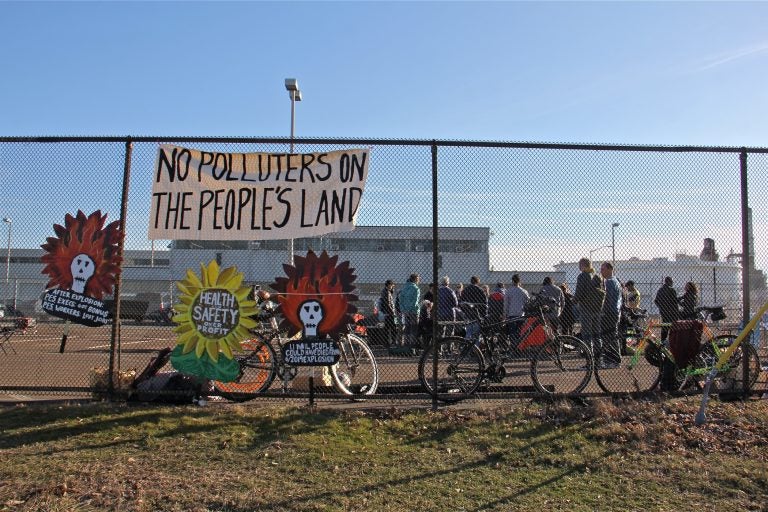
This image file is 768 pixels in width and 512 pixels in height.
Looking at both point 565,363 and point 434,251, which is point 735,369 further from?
point 434,251

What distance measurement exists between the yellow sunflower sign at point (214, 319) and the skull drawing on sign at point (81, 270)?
41.0 inches

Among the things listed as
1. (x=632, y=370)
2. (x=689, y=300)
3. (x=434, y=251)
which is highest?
(x=434, y=251)

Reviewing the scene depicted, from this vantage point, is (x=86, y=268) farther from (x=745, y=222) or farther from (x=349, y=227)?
(x=745, y=222)

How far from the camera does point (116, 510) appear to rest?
4.16 meters

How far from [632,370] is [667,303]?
66.7 inches

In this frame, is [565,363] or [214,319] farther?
[565,363]

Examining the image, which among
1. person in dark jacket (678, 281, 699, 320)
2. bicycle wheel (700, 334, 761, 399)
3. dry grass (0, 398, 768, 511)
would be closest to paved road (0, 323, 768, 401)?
bicycle wheel (700, 334, 761, 399)

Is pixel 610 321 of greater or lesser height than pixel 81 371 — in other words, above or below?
above

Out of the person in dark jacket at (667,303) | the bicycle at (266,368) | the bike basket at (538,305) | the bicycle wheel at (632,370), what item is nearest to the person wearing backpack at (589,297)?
the bicycle wheel at (632,370)

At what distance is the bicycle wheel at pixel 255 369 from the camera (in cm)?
656

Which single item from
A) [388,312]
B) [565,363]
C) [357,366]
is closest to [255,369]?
[357,366]

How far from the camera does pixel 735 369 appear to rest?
696cm

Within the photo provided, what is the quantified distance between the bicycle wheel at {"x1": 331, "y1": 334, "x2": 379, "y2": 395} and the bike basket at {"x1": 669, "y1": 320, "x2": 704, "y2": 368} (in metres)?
3.49

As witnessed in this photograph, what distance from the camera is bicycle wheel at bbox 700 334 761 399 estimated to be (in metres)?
6.74
